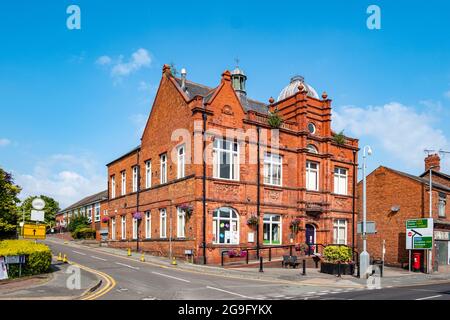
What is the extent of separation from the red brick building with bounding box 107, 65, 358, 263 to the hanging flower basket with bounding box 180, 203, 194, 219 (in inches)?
2.5

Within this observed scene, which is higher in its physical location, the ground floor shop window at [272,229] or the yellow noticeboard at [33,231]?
the yellow noticeboard at [33,231]

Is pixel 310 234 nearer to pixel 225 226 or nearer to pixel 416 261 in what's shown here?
pixel 416 261

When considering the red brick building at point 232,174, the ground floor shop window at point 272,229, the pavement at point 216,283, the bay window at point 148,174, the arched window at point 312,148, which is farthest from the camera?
the bay window at point 148,174

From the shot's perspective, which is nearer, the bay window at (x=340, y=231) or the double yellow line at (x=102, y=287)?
the double yellow line at (x=102, y=287)

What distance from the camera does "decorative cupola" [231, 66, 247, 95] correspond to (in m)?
36.6

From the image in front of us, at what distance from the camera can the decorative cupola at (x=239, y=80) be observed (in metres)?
36.6

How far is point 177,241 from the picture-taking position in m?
28.1

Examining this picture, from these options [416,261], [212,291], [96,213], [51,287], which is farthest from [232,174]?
Result: [96,213]

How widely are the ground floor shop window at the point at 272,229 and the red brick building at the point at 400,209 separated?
1125 centimetres

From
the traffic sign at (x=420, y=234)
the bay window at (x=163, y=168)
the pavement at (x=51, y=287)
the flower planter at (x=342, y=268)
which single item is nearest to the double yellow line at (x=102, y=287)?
the pavement at (x=51, y=287)

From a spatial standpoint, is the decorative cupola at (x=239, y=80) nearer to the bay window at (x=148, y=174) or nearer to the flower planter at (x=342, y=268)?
the bay window at (x=148, y=174)

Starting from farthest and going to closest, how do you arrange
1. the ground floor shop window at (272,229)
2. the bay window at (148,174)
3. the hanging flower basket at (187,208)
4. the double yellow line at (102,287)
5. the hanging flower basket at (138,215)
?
the bay window at (148,174), the hanging flower basket at (138,215), the ground floor shop window at (272,229), the hanging flower basket at (187,208), the double yellow line at (102,287)
